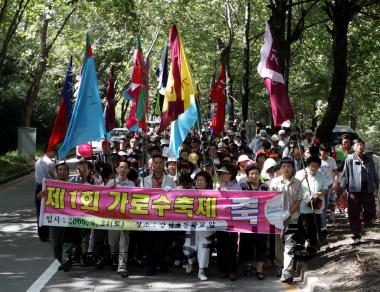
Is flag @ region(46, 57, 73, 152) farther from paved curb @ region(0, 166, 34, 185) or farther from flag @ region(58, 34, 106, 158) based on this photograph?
paved curb @ region(0, 166, 34, 185)

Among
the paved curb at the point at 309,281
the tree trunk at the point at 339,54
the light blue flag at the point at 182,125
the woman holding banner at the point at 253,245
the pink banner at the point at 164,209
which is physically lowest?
the paved curb at the point at 309,281

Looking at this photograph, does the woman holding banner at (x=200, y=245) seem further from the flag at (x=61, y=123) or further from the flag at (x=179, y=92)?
the flag at (x=61, y=123)

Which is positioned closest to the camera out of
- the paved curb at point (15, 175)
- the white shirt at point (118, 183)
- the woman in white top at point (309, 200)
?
the white shirt at point (118, 183)

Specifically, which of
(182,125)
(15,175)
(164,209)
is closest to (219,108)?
(182,125)

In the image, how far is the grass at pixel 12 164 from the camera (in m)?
22.5

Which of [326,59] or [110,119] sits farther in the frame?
[326,59]

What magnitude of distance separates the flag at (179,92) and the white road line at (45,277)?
2.50m

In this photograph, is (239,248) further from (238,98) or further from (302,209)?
(238,98)

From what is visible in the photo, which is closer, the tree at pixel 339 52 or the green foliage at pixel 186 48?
the tree at pixel 339 52

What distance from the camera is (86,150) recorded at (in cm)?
1216

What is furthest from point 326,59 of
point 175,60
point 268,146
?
point 175,60

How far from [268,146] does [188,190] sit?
14.1 feet

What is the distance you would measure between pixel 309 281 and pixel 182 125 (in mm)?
3229

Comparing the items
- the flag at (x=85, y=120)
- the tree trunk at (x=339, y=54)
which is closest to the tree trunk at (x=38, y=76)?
the tree trunk at (x=339, y=54)
